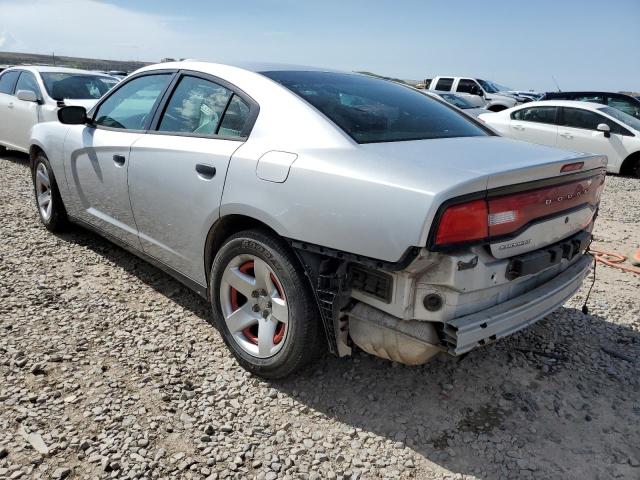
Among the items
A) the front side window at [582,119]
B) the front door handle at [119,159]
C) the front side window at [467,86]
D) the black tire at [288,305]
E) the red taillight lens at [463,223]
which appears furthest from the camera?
the front side window at [467,86]

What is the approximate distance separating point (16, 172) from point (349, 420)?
24.0ft

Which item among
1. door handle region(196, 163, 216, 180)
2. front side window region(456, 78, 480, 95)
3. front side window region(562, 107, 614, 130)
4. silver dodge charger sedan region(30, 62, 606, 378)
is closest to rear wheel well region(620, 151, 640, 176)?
front side window region(562, 107, 614, 130)

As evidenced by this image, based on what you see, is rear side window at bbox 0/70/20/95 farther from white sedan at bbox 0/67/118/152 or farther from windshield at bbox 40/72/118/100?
windshield at bbox 40/72/118/100

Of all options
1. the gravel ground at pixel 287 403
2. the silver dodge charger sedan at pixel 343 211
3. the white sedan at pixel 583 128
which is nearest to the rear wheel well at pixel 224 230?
the silver dodge charger sedan at pixel 343 211

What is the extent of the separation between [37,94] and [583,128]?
9481 millimetres

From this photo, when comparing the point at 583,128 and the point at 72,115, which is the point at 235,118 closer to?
the point at 72,115

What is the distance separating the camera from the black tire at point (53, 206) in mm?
4488

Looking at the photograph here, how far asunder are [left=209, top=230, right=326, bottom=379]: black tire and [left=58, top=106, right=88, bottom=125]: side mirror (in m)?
1.94

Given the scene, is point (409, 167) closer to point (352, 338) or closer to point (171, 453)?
point (352, 338)

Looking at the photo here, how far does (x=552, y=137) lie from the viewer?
10117mm

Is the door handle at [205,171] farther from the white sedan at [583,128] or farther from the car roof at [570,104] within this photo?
the car roof at [570,104]

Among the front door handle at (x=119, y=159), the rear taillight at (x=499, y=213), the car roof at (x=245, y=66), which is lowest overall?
the front door handle at (x=119, y=159)

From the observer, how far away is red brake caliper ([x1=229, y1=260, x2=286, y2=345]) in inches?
101

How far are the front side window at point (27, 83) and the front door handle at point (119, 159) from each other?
5.51 m
